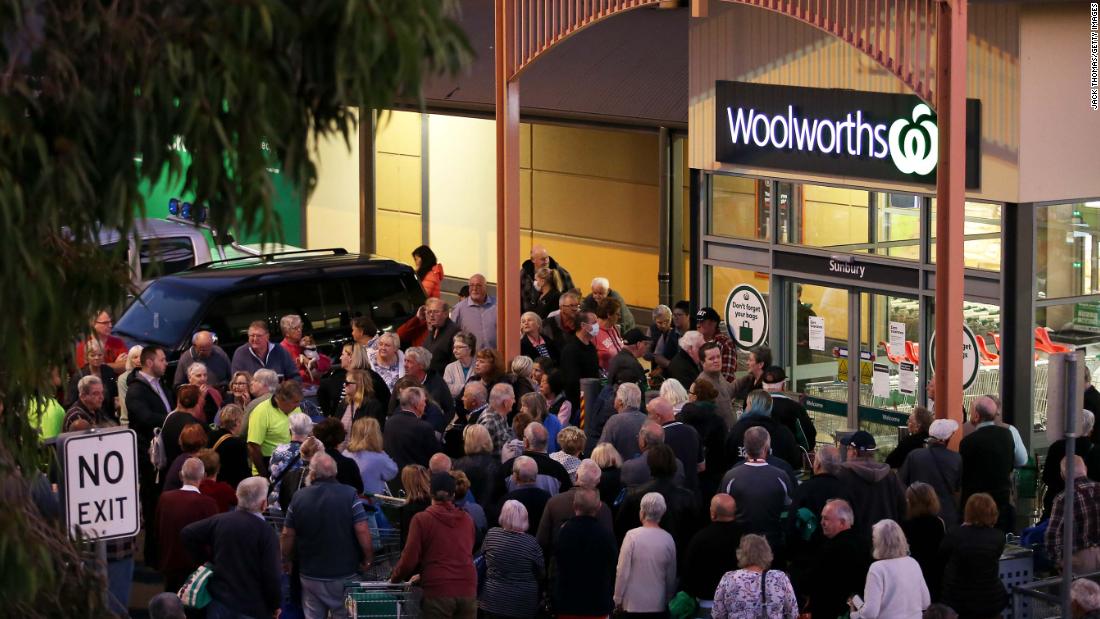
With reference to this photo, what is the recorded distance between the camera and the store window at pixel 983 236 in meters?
15.9

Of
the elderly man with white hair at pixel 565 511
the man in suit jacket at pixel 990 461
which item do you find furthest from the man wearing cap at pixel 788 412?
the elderly man with white hair at pixel 565 511

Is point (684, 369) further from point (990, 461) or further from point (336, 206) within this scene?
point (336, 206)

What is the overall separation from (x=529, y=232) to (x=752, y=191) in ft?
26.7

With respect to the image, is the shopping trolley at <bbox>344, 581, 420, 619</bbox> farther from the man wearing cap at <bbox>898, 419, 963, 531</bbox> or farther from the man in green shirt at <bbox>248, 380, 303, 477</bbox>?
the man wearing cap at <bbox>898, 419, 963, 531</bbox>

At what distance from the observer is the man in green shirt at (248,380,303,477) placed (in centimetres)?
1310

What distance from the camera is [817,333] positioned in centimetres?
1794

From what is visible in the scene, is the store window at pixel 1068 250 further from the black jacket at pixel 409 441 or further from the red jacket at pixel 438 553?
the red jacket at pixel 438 553

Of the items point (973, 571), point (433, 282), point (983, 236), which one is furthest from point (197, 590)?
point (433, 282)

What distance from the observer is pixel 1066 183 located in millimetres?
15703

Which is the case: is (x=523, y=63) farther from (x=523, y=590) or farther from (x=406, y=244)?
(x=406, y=244)

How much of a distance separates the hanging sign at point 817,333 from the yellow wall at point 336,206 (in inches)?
511

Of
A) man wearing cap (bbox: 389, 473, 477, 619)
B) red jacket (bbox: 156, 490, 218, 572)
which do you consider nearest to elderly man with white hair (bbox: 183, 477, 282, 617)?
red jacket (bbox: 156, 490, 218, 572)

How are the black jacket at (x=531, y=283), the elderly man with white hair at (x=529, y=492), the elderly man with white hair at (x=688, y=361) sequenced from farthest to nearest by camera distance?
the black jacket at (x=531, y=283) < the elderly man with white hair at (x=688, y=361) < the elderly man with white hair at (x=529, y=492)

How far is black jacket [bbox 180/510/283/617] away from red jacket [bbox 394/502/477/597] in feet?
2.65
